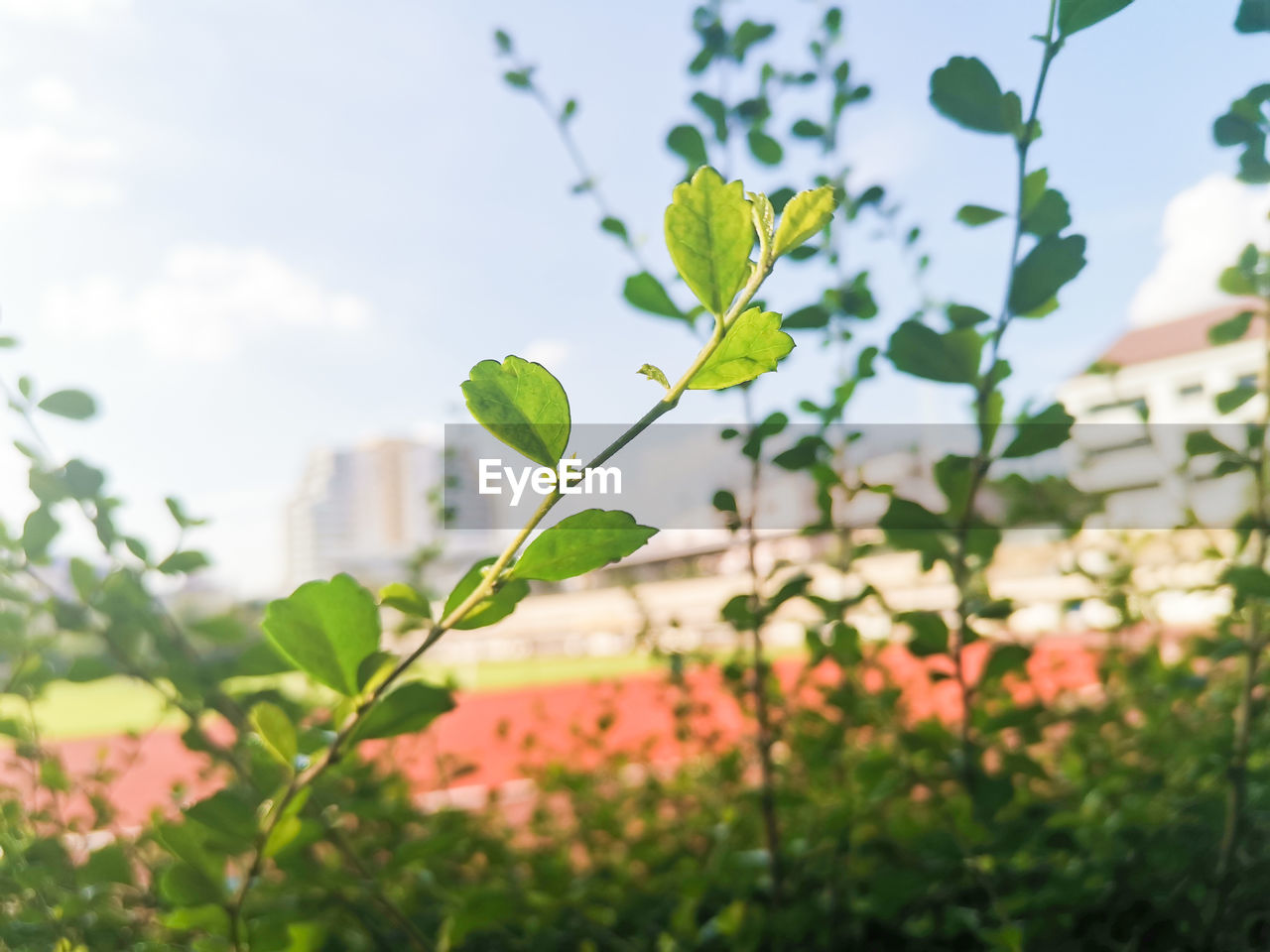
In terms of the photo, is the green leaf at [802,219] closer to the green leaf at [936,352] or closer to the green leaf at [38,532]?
the green leaf at [936,352]

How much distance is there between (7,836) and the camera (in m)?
0.53

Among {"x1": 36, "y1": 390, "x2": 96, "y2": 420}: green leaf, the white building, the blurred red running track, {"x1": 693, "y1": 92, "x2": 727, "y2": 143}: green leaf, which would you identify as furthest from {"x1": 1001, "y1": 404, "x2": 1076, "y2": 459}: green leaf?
the white building

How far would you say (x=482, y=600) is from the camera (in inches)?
9.6

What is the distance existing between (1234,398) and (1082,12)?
0.36 m

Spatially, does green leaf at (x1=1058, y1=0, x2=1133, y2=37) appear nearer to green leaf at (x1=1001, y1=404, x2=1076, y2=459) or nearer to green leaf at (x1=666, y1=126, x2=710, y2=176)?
green leaf at (x1=1001, y1=404, x2=1076, y2=459)

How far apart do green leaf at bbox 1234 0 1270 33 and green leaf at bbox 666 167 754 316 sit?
309 millimetres

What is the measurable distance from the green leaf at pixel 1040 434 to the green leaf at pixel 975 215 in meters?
0.10

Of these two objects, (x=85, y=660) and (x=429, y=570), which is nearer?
(x=85, y=660)

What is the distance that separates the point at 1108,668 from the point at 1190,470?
0.45 metres

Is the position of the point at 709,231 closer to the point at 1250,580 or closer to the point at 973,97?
the point at 973,97

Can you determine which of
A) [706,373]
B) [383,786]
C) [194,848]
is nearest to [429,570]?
[383,786]

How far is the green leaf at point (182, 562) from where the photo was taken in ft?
1.75

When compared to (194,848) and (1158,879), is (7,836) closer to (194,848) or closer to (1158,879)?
(194,848)

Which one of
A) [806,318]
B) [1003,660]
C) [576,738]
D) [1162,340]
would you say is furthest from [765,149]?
[1162,340]
